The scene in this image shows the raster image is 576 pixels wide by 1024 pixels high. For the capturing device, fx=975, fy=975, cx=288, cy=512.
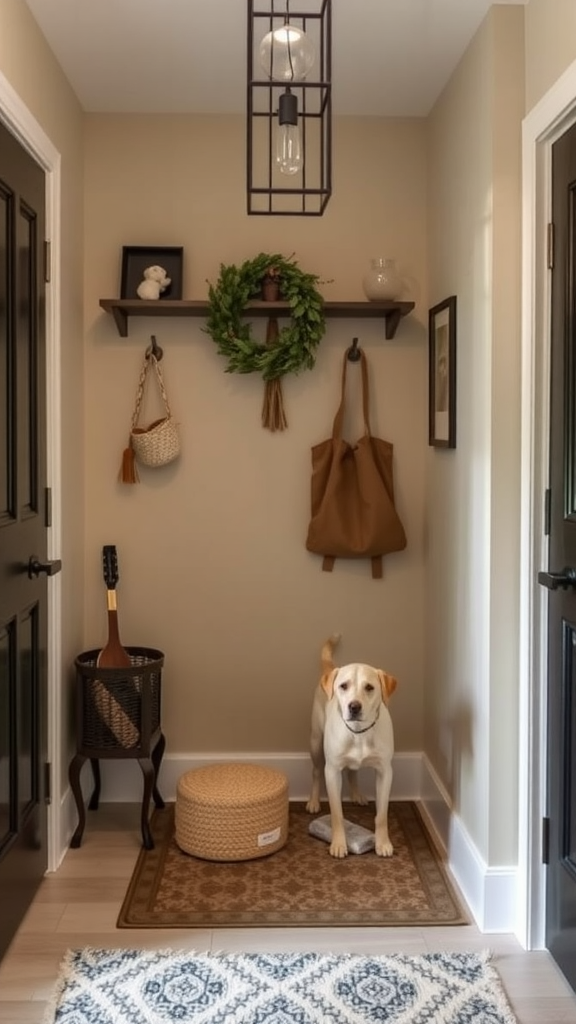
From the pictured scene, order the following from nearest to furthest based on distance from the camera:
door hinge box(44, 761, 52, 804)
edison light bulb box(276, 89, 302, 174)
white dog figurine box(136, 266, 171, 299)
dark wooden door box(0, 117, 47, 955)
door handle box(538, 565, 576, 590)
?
edison light bulb box(276, 89, 302, 174) < door handle box(538, 565, 576, 590) < dark wooden door box(0, 117, 47, 955) < door hinge box(44, 761, 52, 804) < white dog figurine box(136, 266, 171, 299)

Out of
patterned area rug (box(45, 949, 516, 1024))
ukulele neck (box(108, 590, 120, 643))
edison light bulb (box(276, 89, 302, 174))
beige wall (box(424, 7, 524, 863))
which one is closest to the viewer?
edison light bulb (box(276, 89, 302, 174))

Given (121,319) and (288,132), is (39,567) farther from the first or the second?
(288,132)

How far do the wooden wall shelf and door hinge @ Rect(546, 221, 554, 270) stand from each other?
0.82 metres

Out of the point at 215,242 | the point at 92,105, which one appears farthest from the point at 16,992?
the point at 92,105

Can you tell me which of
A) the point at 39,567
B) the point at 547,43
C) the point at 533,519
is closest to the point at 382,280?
the point at 547,43

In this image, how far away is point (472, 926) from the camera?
2594 millimetres

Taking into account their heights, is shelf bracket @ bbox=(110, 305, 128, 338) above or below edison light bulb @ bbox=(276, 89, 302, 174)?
below

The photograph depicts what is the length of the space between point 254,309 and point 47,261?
0.77 metres

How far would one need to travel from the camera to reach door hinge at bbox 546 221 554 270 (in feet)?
7.84

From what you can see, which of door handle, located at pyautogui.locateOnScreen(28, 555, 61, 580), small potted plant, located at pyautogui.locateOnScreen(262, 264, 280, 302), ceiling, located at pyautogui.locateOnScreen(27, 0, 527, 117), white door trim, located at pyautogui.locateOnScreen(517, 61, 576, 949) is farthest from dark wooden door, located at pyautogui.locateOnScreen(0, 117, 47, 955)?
white door trim, located at pyautogui.locateOnScreen(517, 61, 576, 949)

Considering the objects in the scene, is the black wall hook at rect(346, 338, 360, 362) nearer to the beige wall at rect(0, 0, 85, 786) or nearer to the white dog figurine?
the white dog figurine

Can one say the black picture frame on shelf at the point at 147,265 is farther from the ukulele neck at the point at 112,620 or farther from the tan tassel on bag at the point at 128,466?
the ukulele neck at the point at 112,620

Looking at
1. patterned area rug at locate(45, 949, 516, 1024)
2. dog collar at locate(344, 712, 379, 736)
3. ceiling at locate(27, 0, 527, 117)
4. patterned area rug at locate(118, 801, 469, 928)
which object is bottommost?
patterned area rug at locate(45, 949, 516, 1024)

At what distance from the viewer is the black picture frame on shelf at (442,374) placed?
2.97 m
